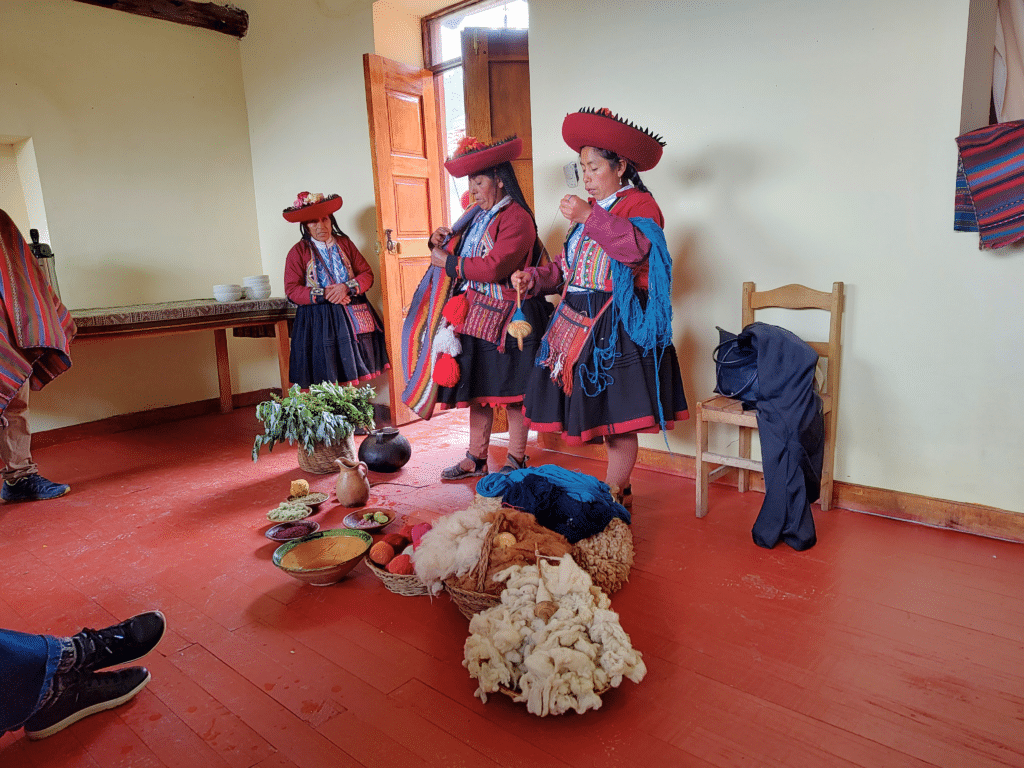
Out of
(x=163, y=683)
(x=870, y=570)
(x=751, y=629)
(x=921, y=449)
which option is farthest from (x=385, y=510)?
(x=921, y=449)

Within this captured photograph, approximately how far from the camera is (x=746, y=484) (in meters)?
3.24

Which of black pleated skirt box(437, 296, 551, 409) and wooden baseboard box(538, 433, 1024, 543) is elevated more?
black pleated skirt box(437, 296, 551, 409)

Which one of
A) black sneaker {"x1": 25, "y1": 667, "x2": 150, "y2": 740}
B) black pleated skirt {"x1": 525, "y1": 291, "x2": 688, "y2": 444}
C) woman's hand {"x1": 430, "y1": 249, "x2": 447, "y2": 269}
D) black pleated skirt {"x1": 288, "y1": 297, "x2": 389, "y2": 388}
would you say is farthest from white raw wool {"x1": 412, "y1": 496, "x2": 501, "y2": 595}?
black pleated skirt {"x1": 288, "y1": 297, "x2": 389, "y2": 388}

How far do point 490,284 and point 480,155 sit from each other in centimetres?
58

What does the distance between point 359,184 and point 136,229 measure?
1.67m

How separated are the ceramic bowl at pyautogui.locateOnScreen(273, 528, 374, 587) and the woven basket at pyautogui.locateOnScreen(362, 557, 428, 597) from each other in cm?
11

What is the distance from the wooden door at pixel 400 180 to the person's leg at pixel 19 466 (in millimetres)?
1973

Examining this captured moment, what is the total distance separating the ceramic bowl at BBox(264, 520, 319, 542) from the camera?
2779 mm

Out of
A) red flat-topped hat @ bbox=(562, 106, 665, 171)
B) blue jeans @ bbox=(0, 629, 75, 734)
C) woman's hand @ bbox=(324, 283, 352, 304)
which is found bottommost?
blue jeans @ bbox=(0, 629, 75, 734)

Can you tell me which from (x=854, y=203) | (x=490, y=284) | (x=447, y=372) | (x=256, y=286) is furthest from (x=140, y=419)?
(x=854, y=203)

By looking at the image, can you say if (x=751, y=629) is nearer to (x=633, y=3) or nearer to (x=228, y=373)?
(x=633, y=3)

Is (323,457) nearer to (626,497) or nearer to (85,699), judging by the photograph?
(626,497)

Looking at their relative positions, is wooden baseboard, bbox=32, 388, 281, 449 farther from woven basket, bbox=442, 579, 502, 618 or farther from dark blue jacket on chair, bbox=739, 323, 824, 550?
dark blue jacket on chair, bbox=739, 323, 824, 550

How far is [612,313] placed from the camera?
273 centimetres
